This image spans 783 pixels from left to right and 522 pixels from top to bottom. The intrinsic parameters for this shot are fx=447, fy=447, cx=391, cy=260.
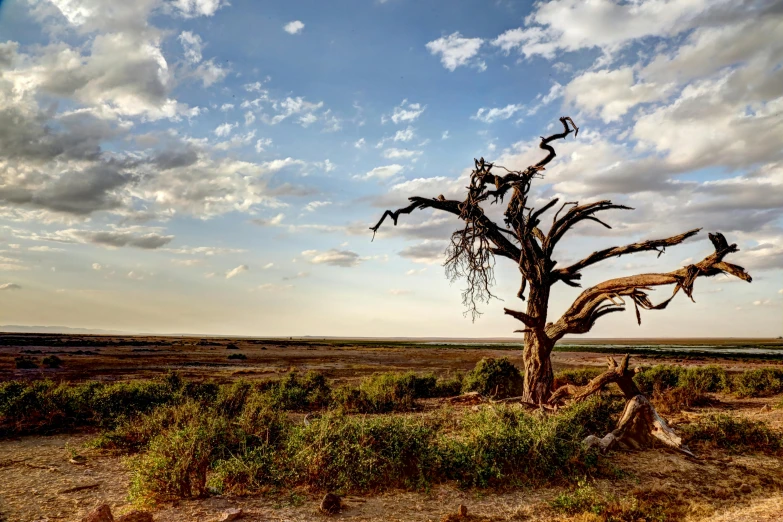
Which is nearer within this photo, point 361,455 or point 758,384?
point 361,455

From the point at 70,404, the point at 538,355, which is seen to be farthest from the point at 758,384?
the point at 70,404

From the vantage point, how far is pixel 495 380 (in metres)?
17.9

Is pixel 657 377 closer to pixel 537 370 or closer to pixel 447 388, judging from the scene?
pixel 447 388

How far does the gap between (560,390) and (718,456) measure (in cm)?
323

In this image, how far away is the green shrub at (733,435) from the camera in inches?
380

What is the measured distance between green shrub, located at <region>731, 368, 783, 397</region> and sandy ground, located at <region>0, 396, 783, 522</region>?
12.1 metres

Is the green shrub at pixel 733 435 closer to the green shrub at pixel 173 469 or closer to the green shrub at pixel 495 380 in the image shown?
the green shrub at pixel 495 380

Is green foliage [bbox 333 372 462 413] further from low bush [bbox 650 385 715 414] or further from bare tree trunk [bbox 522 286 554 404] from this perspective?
low bush [bbox 650 385 715 414]

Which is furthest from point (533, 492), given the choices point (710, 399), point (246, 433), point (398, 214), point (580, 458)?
point (710, 399)

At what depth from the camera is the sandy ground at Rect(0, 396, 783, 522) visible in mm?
6125

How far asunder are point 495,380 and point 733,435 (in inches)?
341

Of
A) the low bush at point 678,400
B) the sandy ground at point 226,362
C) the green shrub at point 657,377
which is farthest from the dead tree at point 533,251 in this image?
the sandy ground at point 226,362

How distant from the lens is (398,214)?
11.5 meters

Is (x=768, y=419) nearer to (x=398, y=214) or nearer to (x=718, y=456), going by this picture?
(x=718, y=456)
